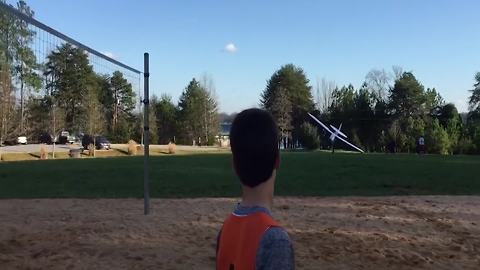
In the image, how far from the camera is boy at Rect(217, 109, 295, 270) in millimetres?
1594

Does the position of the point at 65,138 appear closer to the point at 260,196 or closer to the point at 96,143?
the point at 96,143

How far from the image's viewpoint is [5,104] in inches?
1774

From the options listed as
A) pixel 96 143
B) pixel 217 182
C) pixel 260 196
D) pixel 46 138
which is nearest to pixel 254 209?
pixel 260 196

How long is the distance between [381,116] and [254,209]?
268 feet

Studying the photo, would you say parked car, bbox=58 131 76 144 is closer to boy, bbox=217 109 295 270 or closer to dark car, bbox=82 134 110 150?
dark car, bbox=82 134 110 150

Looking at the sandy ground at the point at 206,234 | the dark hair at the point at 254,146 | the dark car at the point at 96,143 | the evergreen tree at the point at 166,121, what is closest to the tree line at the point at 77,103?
the evergreen tree at the point at 166,121

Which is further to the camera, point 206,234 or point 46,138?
point 46,138

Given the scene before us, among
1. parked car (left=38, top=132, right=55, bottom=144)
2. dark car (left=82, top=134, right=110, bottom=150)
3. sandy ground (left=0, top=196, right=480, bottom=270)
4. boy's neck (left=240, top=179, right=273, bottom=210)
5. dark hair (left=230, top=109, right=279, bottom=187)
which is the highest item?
parked car (left=38, top=132, right=55, bottom=144)

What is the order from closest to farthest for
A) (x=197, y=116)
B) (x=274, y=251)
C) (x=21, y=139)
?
(x=274, y=251) < (x=21, y=139) < (x=197, y=116)

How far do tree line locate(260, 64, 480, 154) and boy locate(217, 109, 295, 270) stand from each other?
212 ft

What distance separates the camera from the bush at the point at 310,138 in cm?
7269

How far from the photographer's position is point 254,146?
170 centimetres

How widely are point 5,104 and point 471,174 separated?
122 feet

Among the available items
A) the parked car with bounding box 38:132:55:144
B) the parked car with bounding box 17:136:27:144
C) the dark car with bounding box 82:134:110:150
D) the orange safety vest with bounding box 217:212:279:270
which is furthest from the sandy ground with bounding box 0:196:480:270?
the parked car with bounding box 38:132:55:144
